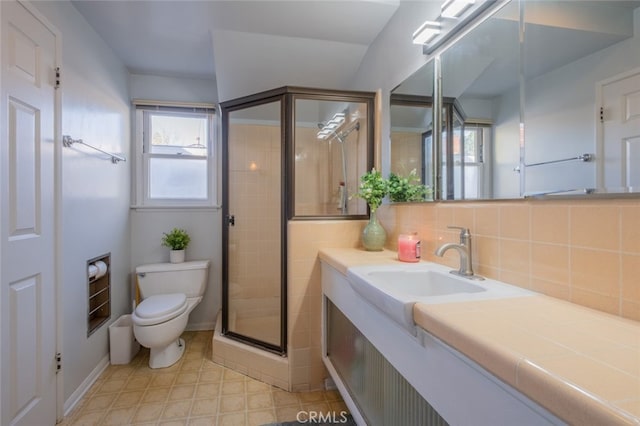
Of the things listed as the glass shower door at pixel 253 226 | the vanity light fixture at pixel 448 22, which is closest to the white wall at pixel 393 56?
the vanity light fixture at pixel 448 22

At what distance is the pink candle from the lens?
142 centimetres

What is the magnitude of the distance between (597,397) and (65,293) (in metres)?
2.26

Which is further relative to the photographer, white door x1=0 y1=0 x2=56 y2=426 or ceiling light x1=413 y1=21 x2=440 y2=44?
ceiling light x1=413 y1=21 x2=440 y2=44

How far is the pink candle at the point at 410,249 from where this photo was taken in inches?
55.7

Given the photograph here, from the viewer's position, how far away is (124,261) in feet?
8.25

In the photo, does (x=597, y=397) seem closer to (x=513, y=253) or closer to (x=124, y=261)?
(x=513, y=253)

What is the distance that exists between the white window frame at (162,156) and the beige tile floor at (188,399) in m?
1.36

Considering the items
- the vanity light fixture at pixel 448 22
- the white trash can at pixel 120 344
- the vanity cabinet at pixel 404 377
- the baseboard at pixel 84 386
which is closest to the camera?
the vanity cabinet at pixel 404 377

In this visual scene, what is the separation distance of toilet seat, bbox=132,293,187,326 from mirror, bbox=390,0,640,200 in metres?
1.96

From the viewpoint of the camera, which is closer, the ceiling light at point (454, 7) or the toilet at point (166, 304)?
the ceiling light at point (454, 7)

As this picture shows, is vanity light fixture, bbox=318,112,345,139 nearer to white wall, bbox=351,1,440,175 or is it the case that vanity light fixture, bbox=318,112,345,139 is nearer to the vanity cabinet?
white wall, bbox=351,1,440,175

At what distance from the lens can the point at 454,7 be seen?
125cm

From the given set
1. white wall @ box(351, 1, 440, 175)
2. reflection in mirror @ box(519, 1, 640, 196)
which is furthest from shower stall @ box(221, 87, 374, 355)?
reflection in mirror @ box(519, 1, 640, 196)

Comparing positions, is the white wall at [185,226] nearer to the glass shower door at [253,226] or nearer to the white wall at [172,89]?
the white wall at [172,89]
